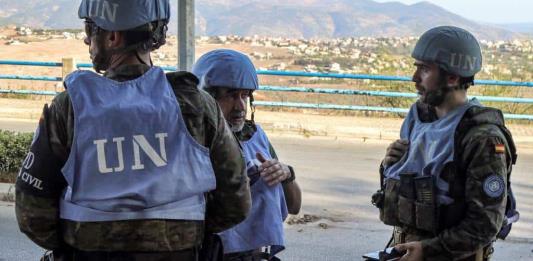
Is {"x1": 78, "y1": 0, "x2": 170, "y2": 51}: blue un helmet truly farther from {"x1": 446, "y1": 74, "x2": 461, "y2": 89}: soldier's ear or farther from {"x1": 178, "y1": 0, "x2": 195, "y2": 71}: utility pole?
{"x1": 178, "y1": 0, "x2": 195, "y2": 71}: utility pole

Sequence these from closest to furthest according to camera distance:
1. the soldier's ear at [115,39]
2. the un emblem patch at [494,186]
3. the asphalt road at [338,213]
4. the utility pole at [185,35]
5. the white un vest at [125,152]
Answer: the white un vest at [125,152]
the soldier's ear at [115,39]
the un emblem patch at [494,186]
the asphalt road at [338,213]
the utility pole at [185,35]

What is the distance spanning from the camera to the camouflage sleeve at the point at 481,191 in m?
2.27

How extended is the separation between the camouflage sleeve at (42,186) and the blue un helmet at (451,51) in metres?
1.32

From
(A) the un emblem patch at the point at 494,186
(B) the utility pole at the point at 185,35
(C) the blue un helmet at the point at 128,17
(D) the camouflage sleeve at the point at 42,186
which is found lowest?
(B) the utility pole at the point at 185,35

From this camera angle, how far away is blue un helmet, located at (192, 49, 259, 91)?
2549 millimetres

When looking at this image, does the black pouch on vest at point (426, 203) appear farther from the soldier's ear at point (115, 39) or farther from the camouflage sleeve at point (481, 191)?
the soldier's ear at point (115, 39)

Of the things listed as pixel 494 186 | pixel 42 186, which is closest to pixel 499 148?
pixel 494 186

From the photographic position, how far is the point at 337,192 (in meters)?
8.27

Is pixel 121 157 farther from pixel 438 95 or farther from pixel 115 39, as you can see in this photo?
pixel 438 95

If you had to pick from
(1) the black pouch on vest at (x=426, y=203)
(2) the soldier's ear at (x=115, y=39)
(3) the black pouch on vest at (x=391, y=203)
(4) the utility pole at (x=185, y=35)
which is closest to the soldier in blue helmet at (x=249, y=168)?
(3) the black pouch on vest at (x=391, y=203)

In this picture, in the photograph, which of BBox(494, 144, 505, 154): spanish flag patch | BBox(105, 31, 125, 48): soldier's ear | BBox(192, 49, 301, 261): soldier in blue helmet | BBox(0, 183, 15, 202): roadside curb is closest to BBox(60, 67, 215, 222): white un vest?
BBox(105, 31, 125, 48): soldier's ear

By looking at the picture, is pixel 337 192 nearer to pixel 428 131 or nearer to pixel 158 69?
pixel 428 131

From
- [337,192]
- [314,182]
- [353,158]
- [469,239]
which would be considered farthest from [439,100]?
[353,158]

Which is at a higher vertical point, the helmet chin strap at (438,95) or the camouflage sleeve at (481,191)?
the helmet chin strap at (438,95)
